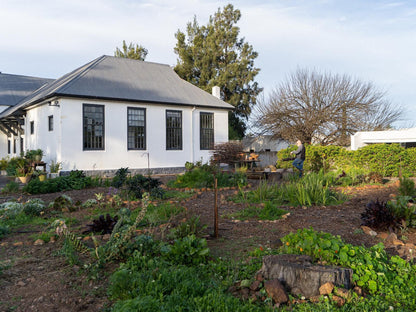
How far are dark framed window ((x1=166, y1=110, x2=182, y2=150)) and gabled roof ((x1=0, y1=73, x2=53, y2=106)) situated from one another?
48.0ft

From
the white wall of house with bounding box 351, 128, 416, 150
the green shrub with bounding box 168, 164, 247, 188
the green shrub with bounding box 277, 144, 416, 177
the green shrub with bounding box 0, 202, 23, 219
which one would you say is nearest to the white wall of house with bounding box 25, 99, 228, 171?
the green shrub with bounding box 168, 164, 247, 188

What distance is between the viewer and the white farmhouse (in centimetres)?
1512

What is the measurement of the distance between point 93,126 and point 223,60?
1847cm

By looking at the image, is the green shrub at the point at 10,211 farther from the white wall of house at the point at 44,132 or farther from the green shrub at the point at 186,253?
the white wall of house at the point at 44,132

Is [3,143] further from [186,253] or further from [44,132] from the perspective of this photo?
[186,253]

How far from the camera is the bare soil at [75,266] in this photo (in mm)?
2834

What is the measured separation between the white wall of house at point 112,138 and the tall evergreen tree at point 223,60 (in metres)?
10.9

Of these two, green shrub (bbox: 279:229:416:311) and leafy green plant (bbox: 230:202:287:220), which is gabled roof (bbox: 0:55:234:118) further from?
green shrub (bbox: 279:229:416:311)

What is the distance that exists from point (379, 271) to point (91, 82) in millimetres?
15721

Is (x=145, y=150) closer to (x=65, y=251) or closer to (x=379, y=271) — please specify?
(x=65, y=251)

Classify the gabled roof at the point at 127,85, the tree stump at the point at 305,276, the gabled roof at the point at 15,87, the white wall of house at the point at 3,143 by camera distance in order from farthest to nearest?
the gabled roof at the point at 15,87
the white wall of house at the point at 3,143
the gabled roof at the point at 127,85
the tree stump at the point at 305,276

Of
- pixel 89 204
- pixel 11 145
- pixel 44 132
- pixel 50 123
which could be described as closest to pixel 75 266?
pixel 89 204

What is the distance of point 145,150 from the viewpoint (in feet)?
56.1

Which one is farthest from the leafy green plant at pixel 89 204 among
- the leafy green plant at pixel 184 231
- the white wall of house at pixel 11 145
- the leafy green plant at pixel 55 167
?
the white wall of house at pixel 11 145
